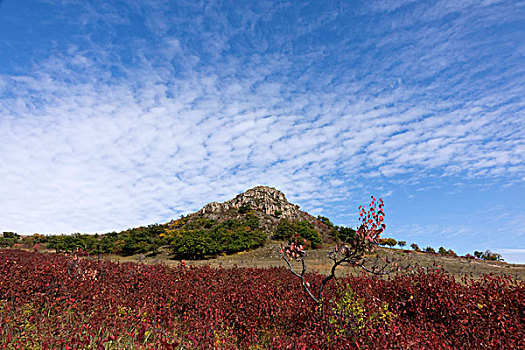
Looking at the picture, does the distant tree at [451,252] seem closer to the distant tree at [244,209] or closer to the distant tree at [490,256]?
the distant tree at [490,256]

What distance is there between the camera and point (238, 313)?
5828 millimetres

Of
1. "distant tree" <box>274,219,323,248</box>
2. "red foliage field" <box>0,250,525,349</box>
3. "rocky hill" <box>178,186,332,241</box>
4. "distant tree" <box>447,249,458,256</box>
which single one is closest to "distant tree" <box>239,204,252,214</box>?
"rocky hill" <box>178,186,332,241</box>

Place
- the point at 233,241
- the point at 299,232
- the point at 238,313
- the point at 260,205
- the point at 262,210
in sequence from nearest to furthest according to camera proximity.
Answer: the point at 238,313
the point at 233,241
the point at 299,232
the point at 262,210
the point at 260,205

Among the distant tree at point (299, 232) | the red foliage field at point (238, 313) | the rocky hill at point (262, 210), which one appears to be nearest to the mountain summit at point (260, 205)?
the rocky hill at point (262, 210)

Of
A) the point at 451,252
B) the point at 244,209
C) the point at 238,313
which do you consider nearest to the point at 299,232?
the point at 244,209

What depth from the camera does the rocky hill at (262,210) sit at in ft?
139

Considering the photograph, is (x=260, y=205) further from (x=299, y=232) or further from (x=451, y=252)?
(x=451, y=252)

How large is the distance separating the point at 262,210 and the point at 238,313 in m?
40.0

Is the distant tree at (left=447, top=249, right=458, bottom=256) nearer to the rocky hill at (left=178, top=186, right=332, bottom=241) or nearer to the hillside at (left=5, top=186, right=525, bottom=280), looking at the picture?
the hillside at (left=5, top=186, right=525, bottom=280)

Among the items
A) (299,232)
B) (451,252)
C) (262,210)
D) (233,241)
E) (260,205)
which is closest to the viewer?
(233,241)

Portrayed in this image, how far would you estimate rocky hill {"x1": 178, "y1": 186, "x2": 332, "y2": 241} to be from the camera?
1668 inches

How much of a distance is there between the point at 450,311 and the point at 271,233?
3107 cm

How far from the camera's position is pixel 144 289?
690 cm

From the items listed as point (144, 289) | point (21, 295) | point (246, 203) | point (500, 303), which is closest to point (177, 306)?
point (144, 289)
